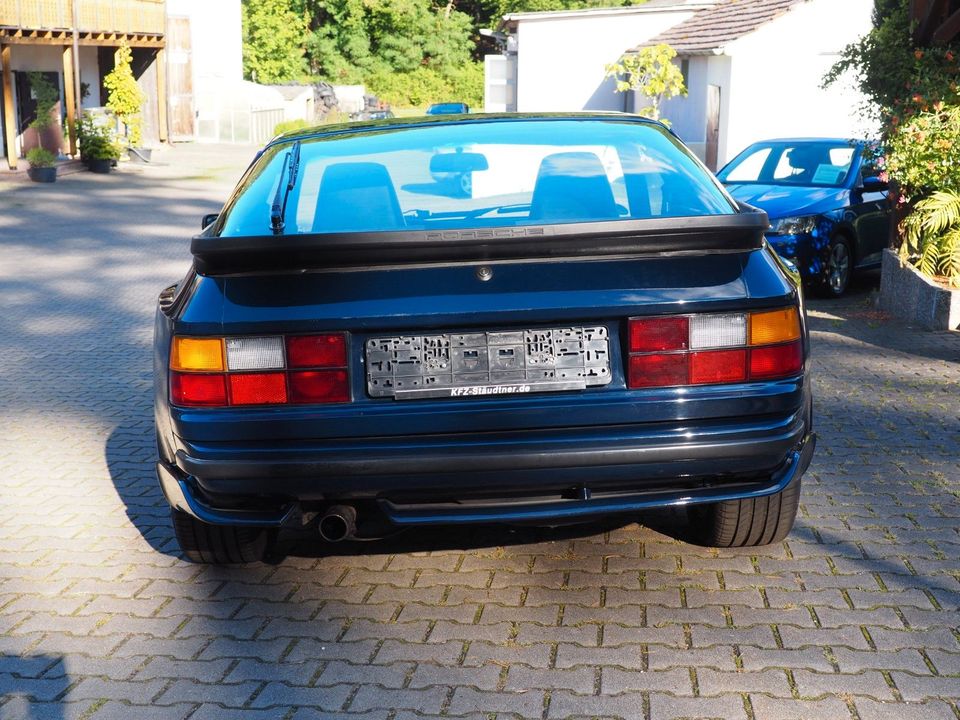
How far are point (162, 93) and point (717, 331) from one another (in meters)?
38.4

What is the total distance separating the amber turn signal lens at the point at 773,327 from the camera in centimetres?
392

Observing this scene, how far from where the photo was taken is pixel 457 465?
3811 mm

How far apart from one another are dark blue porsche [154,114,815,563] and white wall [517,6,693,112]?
3215cm

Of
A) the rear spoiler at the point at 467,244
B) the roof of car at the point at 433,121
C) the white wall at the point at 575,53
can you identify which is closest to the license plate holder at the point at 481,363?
the rear spoiler at the point at 467,244

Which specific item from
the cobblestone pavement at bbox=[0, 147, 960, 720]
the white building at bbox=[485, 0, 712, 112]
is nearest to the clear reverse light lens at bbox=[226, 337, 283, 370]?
the cobblestone pavement at bbox=[0, 147, 960, 720]

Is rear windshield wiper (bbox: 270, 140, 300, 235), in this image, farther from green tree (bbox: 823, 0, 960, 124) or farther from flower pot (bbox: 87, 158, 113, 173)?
flower pot (bbox: 87, 158, 113, 173)

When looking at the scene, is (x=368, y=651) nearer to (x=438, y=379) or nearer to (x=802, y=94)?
(x=438, y=379)

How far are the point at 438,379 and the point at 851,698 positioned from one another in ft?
4.86

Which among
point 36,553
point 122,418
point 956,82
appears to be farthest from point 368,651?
point 956,82

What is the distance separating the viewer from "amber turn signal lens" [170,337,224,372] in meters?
3.88

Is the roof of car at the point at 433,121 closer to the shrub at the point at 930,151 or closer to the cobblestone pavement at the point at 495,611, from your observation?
the cobblestone pavement at the point at 495,611

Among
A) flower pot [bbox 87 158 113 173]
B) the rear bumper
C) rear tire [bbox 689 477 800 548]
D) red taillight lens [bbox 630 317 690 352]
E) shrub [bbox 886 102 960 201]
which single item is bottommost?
flower pot [bbox 87 158 113 173]

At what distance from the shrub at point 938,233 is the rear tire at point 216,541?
7.46 m

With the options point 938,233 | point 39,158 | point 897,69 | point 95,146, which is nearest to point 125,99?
point 95,146
